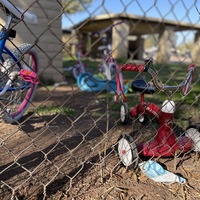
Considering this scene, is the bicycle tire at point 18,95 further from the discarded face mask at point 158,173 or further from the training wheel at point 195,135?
the training wheel at point 195,135

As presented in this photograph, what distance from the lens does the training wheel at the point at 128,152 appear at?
1470 millimetres

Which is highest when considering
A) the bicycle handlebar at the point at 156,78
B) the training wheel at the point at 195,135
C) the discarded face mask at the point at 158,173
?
the bicycle handlebar at the point at 156,78

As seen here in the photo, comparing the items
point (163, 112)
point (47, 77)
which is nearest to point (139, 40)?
point (47, 77)

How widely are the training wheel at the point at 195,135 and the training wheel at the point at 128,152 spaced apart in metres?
0.49

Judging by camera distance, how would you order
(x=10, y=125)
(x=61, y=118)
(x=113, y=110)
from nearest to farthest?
(x=10, y=125) < (x=61, y=118) < (x=113, y=110)

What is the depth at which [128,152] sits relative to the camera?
1499 millimetres

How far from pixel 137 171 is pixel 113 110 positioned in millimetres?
1274

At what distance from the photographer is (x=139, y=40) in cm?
1445

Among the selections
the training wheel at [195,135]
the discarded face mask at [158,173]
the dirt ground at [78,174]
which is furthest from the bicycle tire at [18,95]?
the training wheel at [195,135]

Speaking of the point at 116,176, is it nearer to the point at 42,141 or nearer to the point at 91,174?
the point at 91,174

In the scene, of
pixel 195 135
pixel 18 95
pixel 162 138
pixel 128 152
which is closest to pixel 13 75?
pixel 18 95

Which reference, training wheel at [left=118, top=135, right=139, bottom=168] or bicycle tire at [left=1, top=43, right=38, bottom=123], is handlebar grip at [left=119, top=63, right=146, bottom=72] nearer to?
training wheel at [left=118, top=135, right=139, bottom=168]

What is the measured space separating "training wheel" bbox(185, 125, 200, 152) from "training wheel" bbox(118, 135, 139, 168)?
49 centimetres

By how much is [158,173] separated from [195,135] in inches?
17.9
